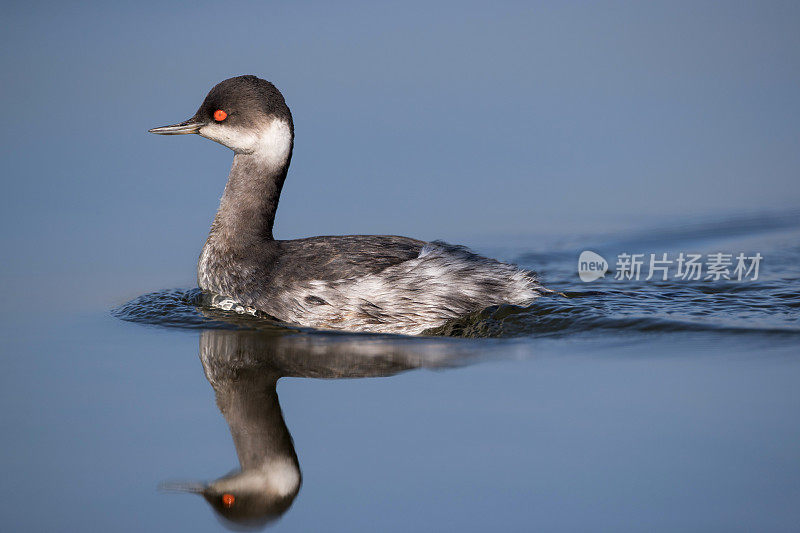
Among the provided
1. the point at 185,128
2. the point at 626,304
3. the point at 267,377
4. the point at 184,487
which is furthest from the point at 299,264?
the point at 184,487

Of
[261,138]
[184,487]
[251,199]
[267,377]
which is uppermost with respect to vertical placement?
[261,138]

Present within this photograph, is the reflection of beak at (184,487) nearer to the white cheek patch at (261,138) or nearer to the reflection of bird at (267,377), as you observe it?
the reflection of bird at (267,377)

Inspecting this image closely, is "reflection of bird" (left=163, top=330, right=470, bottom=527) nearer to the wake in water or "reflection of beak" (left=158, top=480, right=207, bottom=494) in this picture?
"reflection of beak" (left=158, top=480, right=207, bottom=494)

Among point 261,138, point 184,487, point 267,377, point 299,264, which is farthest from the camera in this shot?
point 261,138

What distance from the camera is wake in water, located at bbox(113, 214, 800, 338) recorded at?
292 inches

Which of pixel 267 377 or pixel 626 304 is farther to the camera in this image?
pixel 626 304

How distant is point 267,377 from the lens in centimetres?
630

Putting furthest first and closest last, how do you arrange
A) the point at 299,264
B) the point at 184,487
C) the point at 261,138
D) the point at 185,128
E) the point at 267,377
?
the point at 185,128
the point at 261,138
the point at 299,264
the point at 267,377
the point at 184,487

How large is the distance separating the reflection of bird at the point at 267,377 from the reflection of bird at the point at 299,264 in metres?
0.33

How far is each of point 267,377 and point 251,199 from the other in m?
2.24

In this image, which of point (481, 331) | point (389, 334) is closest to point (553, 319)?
point (481, 331)

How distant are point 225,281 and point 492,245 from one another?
2911 mm

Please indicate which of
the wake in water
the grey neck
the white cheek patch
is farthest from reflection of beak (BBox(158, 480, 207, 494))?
the white cheek patch

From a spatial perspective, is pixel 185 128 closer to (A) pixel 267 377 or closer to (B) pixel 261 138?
(B) pixel 261 138
